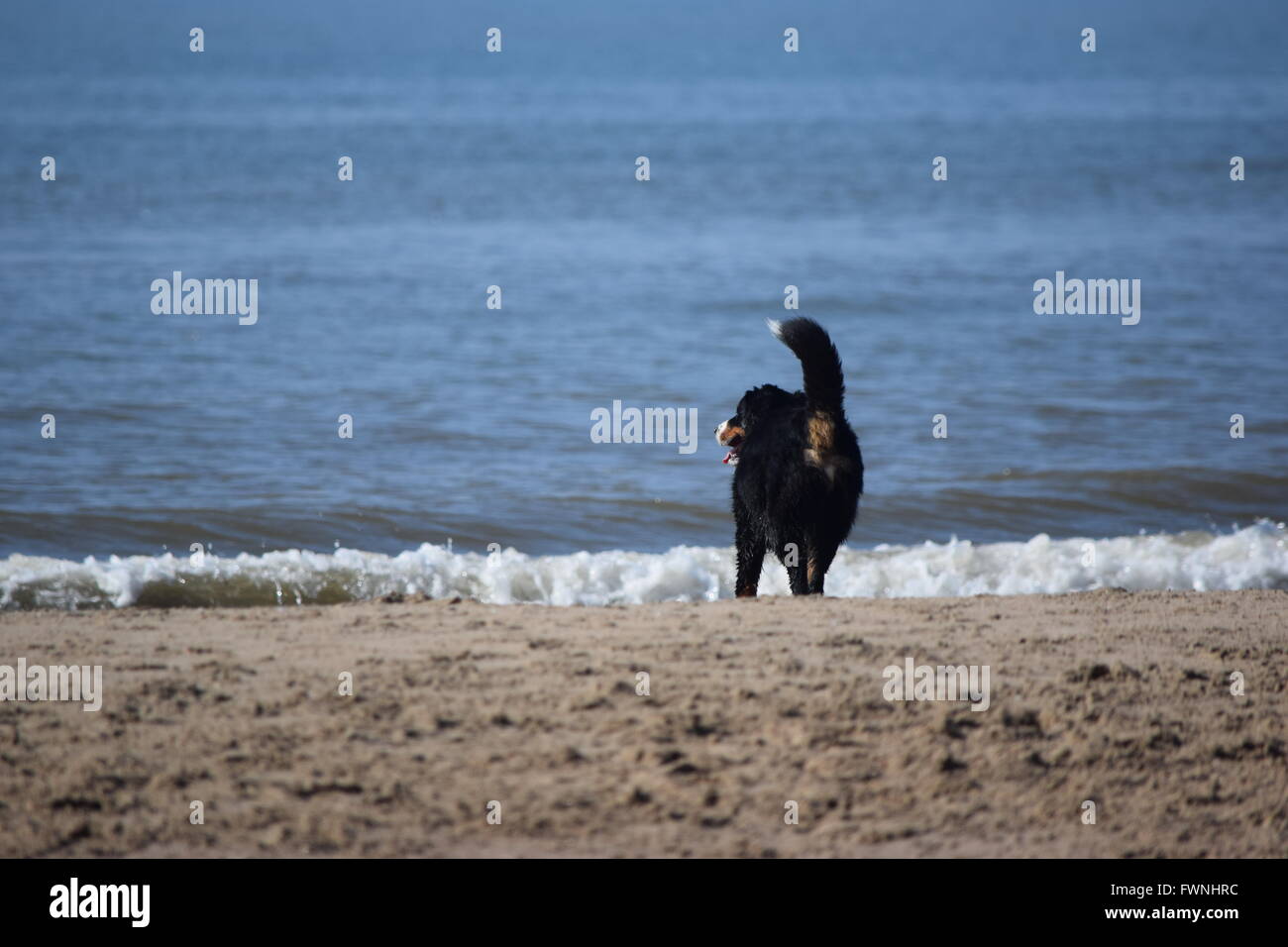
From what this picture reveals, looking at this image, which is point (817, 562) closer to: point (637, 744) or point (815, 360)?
point (815, 360)

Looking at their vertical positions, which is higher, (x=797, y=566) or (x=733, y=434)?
(x=733, y=434)

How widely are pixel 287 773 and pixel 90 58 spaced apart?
255 ft

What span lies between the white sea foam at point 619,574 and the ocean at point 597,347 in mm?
32

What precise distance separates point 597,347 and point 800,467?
1155cm

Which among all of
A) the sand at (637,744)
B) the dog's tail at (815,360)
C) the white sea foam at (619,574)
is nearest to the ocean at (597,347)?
the white sea foam at (619,574)

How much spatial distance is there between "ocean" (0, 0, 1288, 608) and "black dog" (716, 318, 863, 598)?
7.60 ft

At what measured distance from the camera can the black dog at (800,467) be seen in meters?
7.42

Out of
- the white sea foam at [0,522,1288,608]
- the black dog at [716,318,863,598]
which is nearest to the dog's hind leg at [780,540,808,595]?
the black dog at [716,318,863,598]

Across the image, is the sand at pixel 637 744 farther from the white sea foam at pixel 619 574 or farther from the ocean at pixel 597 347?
the ocean at pixel 597 347

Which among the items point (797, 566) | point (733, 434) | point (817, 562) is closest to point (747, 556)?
point (797, 566)

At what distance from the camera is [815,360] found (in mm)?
→ 7320
